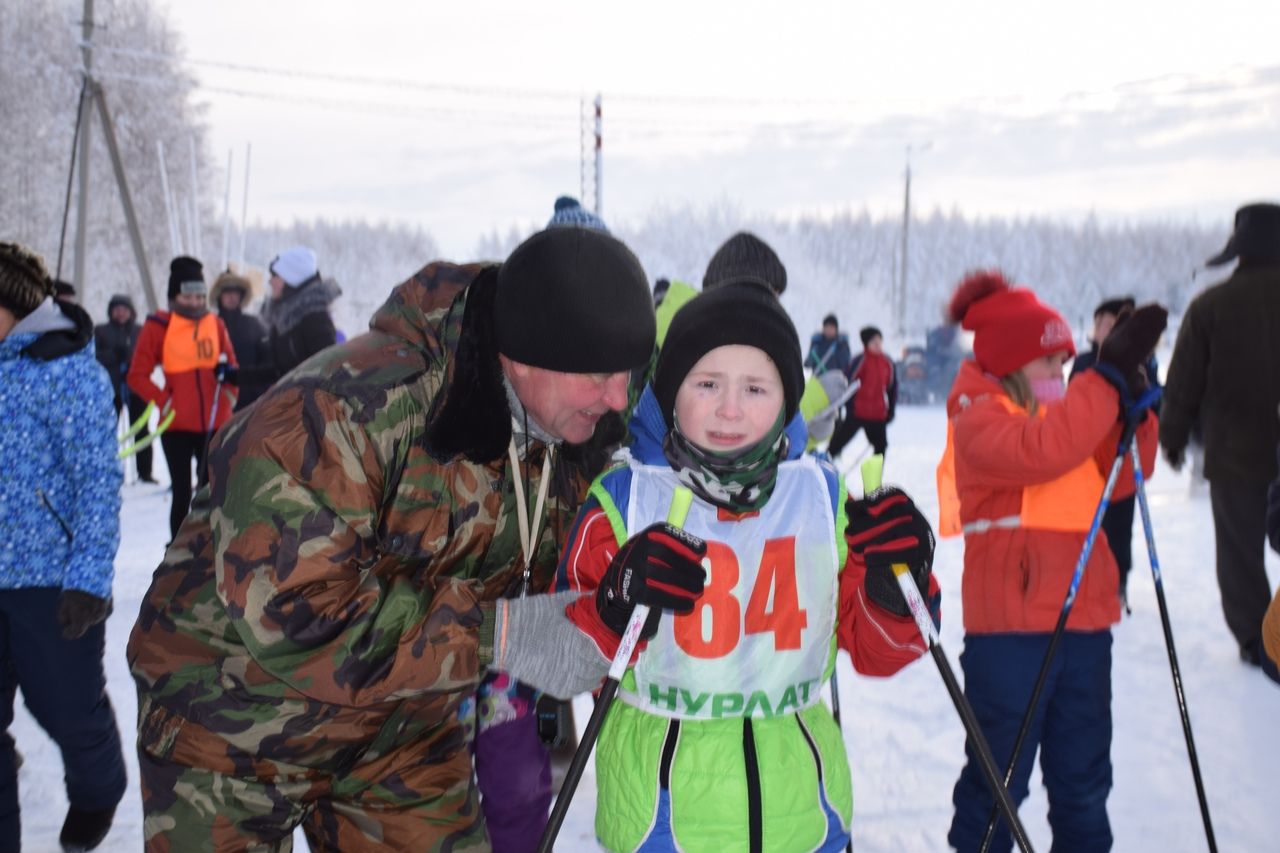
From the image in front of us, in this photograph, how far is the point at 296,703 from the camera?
1688 mm

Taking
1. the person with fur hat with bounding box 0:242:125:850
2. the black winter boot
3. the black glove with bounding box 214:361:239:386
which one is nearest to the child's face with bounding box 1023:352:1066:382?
the person with fur hat with bounding box 0:242:125:850

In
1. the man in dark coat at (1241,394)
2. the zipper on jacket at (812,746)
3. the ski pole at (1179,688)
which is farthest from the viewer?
the man in dark coat at (1241,394)

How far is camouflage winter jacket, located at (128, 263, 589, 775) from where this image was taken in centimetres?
150

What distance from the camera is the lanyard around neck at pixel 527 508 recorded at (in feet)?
6.00

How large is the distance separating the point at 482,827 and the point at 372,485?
80 cm

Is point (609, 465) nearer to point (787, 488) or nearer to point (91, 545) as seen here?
point (787, 488)

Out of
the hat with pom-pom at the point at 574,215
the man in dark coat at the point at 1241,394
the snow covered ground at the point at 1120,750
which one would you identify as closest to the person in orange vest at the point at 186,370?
the snow covered ground at the point at 1120,750

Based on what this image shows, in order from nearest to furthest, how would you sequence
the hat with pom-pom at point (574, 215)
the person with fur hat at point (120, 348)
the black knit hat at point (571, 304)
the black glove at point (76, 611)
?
the black knit hat at point (571, 304), the black glove at point (76, 611), the hat with pom-pom at point (574, 215), the person with fur hat at point (120, 348)

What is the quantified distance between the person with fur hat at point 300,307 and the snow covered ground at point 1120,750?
5.78 ft

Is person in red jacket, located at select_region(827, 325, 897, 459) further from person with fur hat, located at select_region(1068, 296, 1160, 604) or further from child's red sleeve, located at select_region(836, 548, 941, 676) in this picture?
child's red sleeve, located at select_region(836, 548, 941, 676)

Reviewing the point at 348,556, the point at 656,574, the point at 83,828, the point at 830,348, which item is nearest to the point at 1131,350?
the point at 656,574

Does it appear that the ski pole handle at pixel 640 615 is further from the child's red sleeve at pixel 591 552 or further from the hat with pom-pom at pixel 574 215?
the hat with pom-pom at pixel 574 215

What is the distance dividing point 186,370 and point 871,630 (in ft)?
20.3

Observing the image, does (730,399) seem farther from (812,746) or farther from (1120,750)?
(1120,750)
